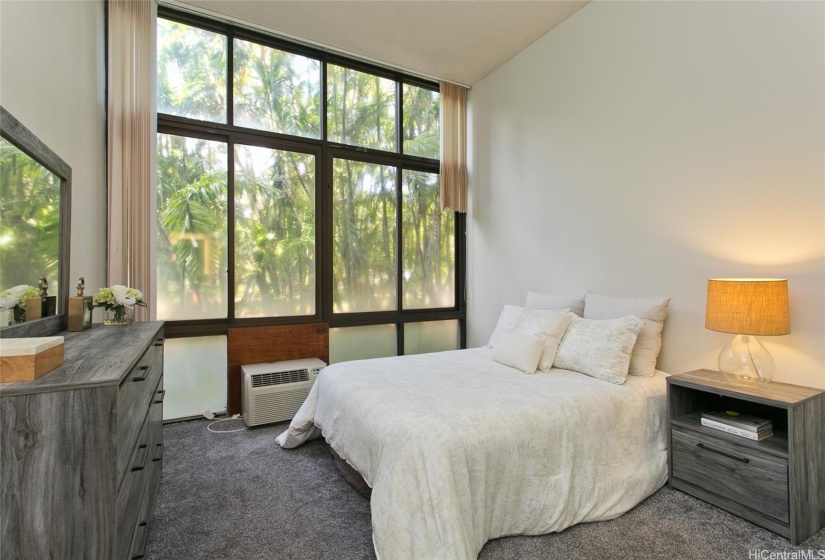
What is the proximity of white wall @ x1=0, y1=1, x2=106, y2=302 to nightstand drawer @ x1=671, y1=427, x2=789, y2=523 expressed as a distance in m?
3.30

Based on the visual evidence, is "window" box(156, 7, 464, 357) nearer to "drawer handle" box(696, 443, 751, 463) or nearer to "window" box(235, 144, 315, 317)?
"window" box(235, 144, 315, 317)

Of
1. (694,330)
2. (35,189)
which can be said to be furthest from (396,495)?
(694,330)

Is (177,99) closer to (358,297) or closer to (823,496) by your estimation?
(358,297)

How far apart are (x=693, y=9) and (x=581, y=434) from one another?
2.57 meters

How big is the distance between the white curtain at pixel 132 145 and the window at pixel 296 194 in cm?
18

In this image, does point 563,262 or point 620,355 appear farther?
point 563,262

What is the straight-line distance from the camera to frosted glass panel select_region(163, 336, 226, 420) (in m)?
3.18

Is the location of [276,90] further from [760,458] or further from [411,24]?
[760,458]

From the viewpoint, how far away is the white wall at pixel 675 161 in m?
2.02

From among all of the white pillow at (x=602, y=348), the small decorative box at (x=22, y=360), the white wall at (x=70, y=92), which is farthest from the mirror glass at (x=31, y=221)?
the white pillow at (x=602, y=348)

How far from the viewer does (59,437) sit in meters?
0.99

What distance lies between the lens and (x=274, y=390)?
312 centimetres

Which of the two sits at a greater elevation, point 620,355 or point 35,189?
point 35,189

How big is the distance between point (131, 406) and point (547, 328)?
2.20m
